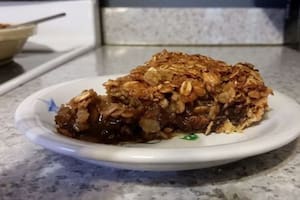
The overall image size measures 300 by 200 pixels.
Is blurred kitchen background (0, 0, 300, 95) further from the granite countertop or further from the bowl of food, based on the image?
the granite countertop

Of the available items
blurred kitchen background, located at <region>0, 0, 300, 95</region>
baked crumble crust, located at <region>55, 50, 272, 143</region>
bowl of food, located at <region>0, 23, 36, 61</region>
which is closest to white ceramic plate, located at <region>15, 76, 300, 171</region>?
baked crumble crust, located at <region>55, 50, 272, 143</region>

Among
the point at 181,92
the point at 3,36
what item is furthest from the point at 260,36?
the point at 181,92

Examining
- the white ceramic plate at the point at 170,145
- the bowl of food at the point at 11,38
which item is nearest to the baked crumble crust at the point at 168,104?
the white ceramic plate at the point at 170,145

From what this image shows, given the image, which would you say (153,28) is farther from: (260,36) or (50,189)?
(50,189)

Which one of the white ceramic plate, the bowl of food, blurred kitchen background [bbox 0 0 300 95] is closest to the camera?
the white ceramic plate

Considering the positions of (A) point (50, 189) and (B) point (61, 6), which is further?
(B) point (61, 6)

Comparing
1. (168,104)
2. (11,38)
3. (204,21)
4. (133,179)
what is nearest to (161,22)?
(204,21)

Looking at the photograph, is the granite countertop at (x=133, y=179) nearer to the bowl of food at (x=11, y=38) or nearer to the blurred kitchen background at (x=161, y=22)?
the bowl of food at (x=11, y=38)
